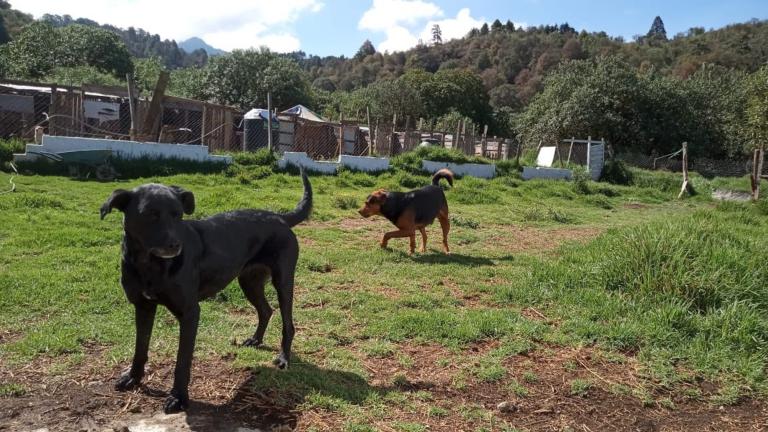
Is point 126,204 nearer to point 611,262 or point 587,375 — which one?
point 587,375

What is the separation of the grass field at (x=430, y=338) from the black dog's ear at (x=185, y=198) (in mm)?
1143

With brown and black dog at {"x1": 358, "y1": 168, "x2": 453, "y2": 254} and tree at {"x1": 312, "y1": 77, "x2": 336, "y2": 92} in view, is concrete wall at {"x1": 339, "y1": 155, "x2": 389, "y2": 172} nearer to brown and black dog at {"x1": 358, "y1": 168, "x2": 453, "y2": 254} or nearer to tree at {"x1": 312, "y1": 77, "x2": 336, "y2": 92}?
brown and black dog at {"x1": 358, "y1": 168, "x2": 453, "y2": 254}

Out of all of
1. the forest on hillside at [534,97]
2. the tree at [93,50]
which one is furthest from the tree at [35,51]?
the tree at [93,50]

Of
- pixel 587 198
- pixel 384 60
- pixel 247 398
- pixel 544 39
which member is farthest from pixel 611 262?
pixel 384 60

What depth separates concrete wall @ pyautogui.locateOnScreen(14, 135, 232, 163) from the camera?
13.1 m

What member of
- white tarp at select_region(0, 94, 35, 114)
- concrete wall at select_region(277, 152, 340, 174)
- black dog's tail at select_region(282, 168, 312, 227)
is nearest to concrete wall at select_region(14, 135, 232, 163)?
concrete wall at select_region(277, 152, 340, 174)

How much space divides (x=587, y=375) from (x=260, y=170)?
39.6 feet

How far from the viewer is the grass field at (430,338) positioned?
3.39 m

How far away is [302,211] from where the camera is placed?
4297mm

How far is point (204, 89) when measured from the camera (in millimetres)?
42250

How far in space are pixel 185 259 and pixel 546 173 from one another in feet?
68.4

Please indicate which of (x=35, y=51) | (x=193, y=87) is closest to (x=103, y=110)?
(x=193, y=87)

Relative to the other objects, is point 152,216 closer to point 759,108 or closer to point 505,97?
point 759,108

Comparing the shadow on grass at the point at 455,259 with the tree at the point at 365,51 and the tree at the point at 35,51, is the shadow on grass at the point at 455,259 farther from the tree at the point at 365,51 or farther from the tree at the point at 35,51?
the tree at the point at 365,51
